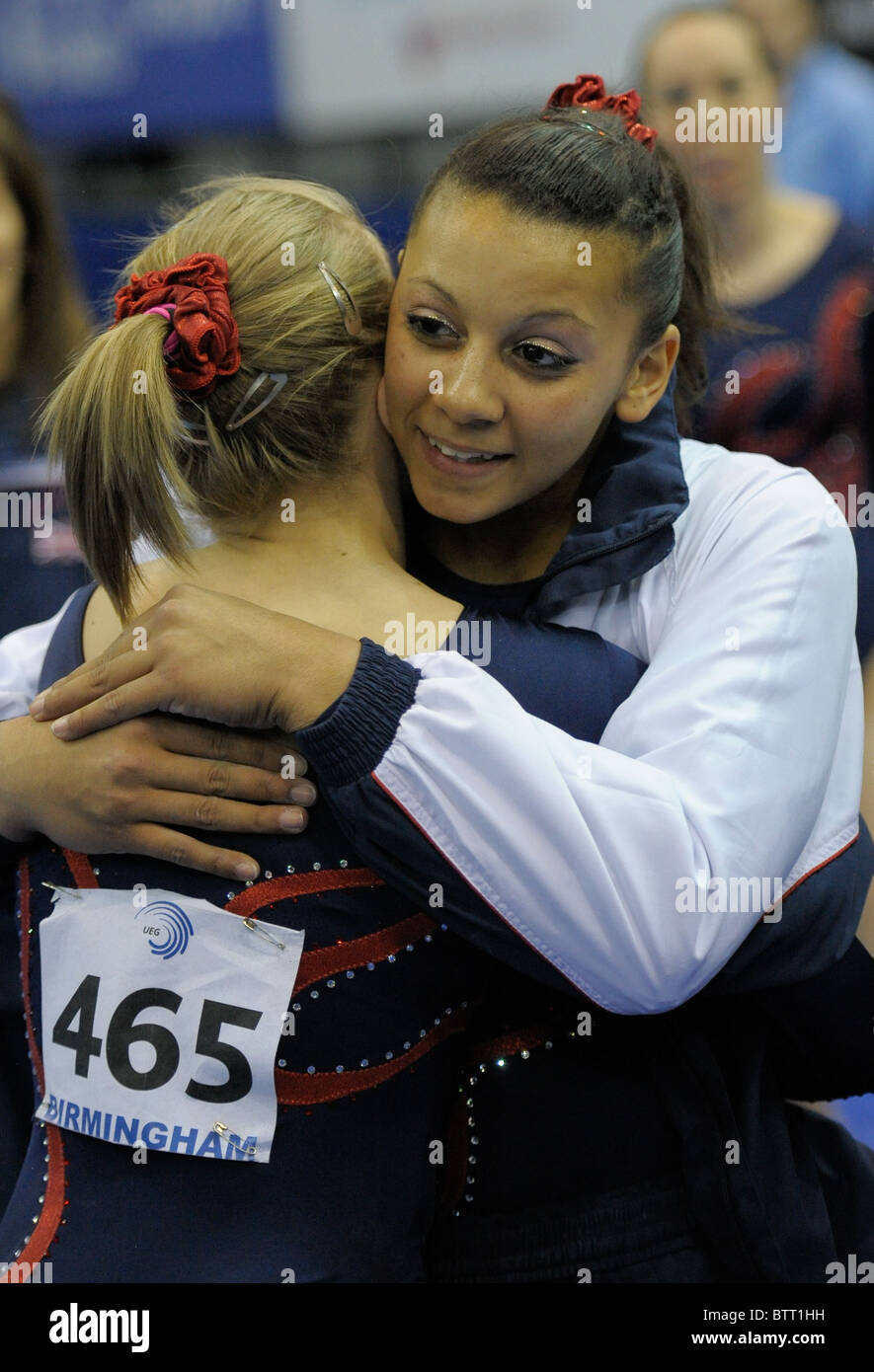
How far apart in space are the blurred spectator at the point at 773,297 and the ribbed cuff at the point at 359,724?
1.74m

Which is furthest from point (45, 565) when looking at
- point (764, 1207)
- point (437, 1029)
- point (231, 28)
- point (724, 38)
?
point (231, 28)

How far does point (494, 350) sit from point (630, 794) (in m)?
0.51

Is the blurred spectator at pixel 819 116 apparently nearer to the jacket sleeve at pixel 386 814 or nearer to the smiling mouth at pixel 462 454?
the smiling mouth at pixel 462 454

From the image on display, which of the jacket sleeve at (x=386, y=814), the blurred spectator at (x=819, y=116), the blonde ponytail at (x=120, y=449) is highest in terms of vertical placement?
the blurred spectator at (x=819, y=116)

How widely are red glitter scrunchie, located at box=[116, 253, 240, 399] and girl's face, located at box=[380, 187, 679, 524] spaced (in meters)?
0.20

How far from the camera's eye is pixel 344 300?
60.8 inches

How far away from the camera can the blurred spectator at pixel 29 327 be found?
2.69 m

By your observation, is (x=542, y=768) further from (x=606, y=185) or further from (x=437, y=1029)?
(x=606, y=185)

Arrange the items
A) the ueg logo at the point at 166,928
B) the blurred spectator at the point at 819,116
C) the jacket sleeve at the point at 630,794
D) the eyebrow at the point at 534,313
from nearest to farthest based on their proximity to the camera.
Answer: the jacket sleeve at the point at 630,794 → the ueg logo at the point at 166,928 → the eyebrow at the point at 534,313 → the blurred spectator at the point at 819,116

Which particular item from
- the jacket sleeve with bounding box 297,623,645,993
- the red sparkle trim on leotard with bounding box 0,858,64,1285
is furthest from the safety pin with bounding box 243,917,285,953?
the red sparkle trim on leotard with bounding box 0,858,64,1285

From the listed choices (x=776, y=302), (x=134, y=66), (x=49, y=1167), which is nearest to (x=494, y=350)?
(x=49, y=1167)

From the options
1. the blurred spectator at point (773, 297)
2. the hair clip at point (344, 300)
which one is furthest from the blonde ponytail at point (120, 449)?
the blurred spectator at point (773, 297)
